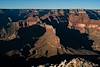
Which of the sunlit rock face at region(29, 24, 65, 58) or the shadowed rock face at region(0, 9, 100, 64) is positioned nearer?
the sunlit rock face at region(29, 24, 65, 58)

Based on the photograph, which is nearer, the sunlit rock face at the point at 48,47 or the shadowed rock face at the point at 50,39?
the sunlit rock face at the point at 48,47

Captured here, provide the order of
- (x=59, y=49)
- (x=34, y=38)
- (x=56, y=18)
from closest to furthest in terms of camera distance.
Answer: (x=59, y=49), (x=34, y=38), (x=56, y=18)

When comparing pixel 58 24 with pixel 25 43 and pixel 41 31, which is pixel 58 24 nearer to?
pixel 41 31

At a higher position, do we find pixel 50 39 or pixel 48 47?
pixel 50 39

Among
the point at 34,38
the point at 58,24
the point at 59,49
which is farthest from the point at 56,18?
the point at 59,49

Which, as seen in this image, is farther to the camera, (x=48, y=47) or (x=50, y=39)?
(x=50, y=39)

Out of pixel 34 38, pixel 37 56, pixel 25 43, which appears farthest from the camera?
pixel 34 38

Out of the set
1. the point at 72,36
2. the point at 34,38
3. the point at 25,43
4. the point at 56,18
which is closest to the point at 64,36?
the point at 72,36

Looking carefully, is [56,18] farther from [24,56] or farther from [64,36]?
[24,56]

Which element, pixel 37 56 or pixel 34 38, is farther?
pixel 34 38
